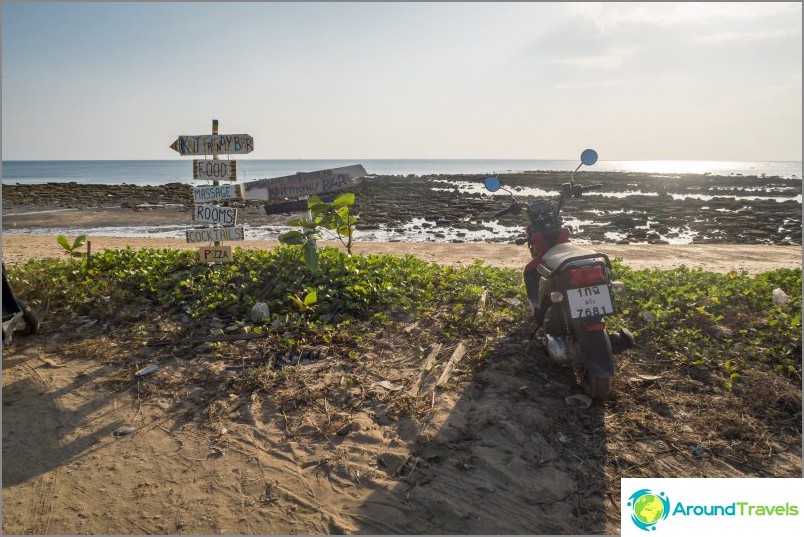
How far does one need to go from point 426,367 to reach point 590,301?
168 cm

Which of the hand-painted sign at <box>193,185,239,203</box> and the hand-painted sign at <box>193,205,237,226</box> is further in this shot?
the hand-painted sign at <box>193,205,237,226</box>

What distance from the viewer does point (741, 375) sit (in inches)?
181

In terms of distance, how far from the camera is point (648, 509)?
304cm

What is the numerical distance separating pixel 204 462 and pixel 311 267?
3.21 m

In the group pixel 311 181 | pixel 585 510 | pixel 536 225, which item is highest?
pixel 311 181

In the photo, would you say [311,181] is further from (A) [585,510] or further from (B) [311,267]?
(A) [585,510]

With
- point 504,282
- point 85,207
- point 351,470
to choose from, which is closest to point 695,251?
point 504,282

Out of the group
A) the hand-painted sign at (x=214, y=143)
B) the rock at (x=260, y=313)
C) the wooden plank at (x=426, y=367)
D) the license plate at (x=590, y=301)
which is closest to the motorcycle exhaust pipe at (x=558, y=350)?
the license plate at (x=590, y=301)

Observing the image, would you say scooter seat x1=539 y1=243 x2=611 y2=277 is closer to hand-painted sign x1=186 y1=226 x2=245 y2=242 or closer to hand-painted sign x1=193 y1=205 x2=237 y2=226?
hand-painted sign x1=186 y1=226 x2=245 y2=242

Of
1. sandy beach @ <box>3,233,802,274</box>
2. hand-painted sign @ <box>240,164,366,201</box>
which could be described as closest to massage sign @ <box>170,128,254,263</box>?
hand-painted sign @ <box>240,164,366,201</box>

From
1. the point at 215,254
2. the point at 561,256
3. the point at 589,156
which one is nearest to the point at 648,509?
the point at 561,256

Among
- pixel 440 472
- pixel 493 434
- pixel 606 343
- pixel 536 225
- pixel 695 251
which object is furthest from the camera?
pixel 695 251

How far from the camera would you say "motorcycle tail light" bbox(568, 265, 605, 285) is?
3961mm

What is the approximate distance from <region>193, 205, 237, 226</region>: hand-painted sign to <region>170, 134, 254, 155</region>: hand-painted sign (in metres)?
0.82
